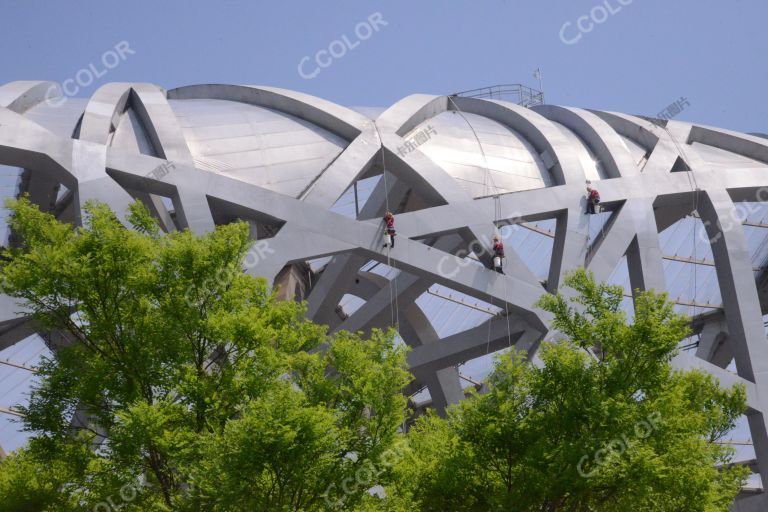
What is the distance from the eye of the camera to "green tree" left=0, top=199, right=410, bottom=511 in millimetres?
19078

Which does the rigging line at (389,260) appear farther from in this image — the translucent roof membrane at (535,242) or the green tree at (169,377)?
the translucent roof membrane at (535,242)

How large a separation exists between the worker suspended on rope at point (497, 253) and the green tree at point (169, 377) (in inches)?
364

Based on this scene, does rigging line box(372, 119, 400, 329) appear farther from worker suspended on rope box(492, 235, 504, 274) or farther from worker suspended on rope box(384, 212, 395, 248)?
worker suspended on rope box(492, 235, 504, 274)

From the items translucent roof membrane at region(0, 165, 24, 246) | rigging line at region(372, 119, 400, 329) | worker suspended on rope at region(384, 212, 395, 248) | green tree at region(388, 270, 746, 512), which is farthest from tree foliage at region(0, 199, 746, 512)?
translucent roof membrane at region(0, 165, 24, 246)

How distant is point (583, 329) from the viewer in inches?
836

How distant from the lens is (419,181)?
30953mm

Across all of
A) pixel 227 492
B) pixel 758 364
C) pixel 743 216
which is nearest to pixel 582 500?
pixel 227 492

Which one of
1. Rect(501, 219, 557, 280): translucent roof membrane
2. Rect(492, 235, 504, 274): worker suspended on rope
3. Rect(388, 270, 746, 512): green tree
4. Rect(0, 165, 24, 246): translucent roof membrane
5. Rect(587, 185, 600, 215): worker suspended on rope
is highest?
Rect(501, 219, 557, 280): translucent roof membrane

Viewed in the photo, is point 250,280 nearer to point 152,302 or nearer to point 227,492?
point 152,302

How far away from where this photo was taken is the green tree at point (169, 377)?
19078 mm

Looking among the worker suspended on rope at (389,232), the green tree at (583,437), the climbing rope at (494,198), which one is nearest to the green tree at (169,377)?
the green tree at (583,437)

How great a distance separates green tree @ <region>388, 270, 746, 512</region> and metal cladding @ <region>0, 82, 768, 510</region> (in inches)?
321

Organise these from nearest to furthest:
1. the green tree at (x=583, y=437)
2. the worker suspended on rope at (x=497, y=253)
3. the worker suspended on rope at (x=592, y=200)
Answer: the green tree at (x=583, y=437) → the worker suspended on rope at (x=497, y=253) → the worker suspended on rope at (x=592, y=200)

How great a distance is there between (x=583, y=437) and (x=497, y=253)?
10.7 metres
